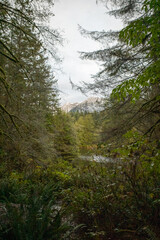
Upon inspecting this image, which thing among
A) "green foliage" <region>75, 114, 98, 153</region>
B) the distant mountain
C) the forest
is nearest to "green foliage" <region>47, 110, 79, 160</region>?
"green foliage" <region>75, 114, 98, 153</region>

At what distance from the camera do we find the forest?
2039mm

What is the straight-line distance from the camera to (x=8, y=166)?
266 inches

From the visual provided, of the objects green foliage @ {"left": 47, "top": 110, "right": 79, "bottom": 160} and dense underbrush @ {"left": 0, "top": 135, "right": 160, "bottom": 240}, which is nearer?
dense underbrush @ {"left": 0, "top": 135, "right": 160, "bottom": 240}

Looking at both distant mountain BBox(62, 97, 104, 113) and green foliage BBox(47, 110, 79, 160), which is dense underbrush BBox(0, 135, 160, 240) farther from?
Result: green foliage BBox(47, 110, 79, 160)

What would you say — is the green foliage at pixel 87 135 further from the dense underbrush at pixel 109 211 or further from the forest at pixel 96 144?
the dense underbrush at pixel 109 211

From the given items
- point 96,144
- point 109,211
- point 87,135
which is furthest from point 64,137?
point 109,211

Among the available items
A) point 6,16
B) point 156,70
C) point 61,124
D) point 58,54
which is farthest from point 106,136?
point 61,124

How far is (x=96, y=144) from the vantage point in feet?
17.6

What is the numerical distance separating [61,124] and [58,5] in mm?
11649

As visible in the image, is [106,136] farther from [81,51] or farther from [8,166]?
[8,166]

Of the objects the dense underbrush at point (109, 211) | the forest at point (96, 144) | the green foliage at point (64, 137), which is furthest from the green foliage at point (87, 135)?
the dense underbrush at point (109, 211)

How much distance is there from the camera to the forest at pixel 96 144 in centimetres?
204

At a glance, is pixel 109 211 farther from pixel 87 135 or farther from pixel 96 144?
pixel 87 135

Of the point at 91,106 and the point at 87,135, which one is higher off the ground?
the point at 91,106
